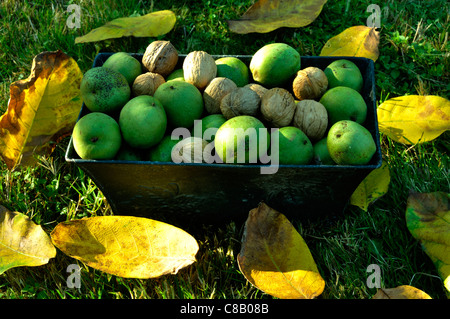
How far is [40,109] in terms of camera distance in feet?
6.84

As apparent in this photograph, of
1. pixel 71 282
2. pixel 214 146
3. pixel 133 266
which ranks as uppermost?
pixel 214 146

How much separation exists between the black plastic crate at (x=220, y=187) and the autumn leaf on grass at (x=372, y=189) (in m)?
0.10

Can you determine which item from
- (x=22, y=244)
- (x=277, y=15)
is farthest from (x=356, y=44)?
(x=22, y=244)

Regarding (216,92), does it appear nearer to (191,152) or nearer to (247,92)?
(247,92)

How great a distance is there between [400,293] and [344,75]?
37.5 inches

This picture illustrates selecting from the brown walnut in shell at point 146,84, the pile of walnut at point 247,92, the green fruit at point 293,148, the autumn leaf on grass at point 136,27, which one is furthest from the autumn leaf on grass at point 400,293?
the autumn leaf on grass at point 136,27

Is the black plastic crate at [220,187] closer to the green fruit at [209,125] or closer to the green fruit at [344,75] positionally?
the green fruit at [344,75]

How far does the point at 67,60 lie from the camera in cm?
212

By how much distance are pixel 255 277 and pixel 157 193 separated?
0.51 metres

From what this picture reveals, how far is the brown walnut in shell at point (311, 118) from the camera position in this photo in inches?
73.3

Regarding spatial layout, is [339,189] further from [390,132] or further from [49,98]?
[49,98]

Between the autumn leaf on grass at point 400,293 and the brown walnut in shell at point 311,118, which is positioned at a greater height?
the brown walnut in shell at point 311,118

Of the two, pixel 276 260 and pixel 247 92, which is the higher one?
pixel 247 92

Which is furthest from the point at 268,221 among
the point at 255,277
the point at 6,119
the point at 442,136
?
the point at 6,119
